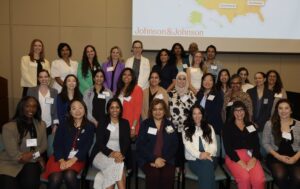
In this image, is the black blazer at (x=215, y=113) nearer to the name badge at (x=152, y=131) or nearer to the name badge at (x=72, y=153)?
the name badge at (x=152, y=131)

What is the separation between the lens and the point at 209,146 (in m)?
3.72

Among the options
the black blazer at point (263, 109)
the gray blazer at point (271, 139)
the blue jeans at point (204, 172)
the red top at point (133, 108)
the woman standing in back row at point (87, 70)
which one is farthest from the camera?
the woman standing in back row at point (87, 70)

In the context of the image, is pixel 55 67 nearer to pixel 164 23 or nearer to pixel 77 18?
pixel 77 18

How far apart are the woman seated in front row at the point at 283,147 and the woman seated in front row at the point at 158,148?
1082 millimetres

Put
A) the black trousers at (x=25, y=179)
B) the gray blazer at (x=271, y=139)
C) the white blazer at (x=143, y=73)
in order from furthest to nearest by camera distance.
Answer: the white blazer at (x=143, y=73)
the gray blazer at (x=271, y=139)
the black trousers at (x=25, y=179)

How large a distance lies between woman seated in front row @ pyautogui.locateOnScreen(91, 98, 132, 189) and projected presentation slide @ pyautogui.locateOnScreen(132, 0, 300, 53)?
9.33 feet

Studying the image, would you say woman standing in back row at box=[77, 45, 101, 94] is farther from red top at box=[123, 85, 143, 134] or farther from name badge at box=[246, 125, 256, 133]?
name badge at box=[246, 125, 256, 133]

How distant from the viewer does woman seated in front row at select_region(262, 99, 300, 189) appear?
345 cm

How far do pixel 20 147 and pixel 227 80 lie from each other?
293 cm

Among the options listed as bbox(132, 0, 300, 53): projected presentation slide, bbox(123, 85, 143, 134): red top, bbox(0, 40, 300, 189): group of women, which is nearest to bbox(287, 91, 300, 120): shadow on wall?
bbox(132, 0, 300, 53): projected presentation slide

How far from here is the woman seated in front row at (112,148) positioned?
343 centimetres

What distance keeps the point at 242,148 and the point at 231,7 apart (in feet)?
11.4

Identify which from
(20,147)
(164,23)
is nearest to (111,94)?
(20,147)

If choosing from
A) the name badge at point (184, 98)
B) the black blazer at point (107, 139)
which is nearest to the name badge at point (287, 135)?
the name badge at point (184, 98)
